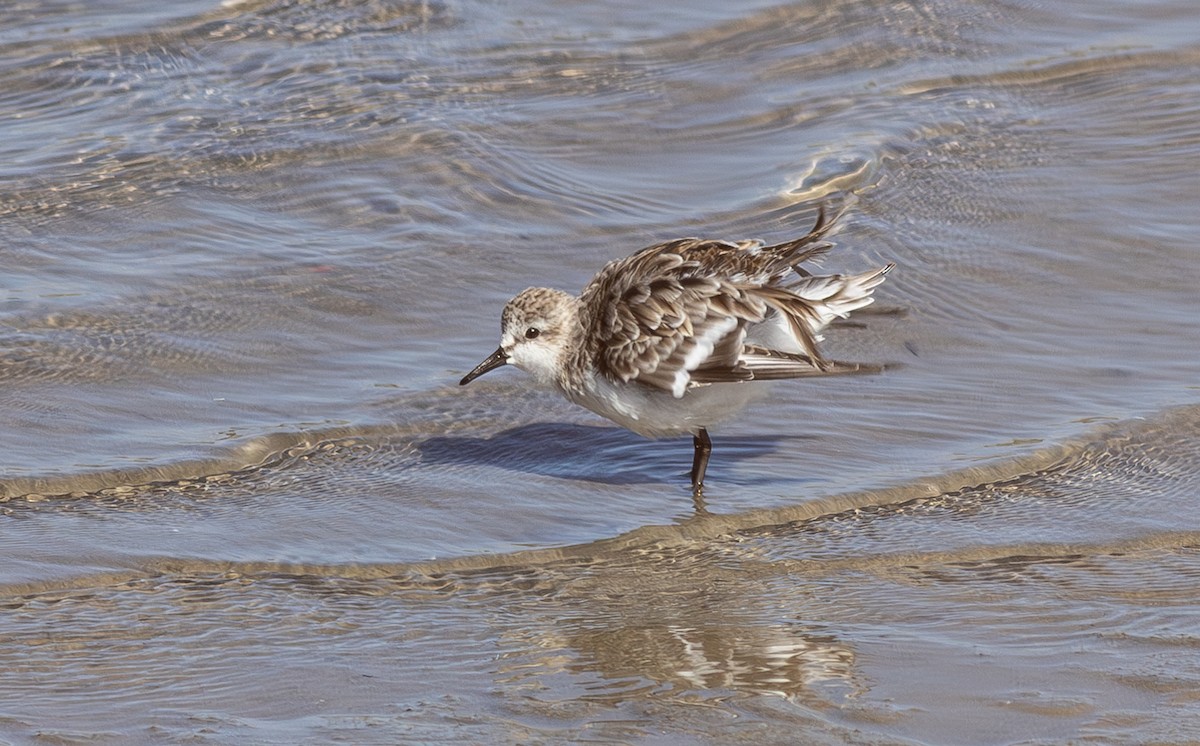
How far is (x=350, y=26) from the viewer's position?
11.8 metres

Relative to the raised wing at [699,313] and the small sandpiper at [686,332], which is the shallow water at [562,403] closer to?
the small sandpiper at [686,332]

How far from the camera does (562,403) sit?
7.60 meters

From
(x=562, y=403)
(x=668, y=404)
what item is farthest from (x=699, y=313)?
(x=562, y=403)

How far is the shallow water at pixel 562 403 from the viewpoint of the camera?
490cm

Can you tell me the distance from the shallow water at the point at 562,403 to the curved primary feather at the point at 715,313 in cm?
44

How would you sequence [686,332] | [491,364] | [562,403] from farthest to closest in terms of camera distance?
[562,403] < [491,364] < [686,332]

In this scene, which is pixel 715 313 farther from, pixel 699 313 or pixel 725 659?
pixel 725 659

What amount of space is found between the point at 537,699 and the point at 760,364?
2075 millimetres

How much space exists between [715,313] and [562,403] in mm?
1235

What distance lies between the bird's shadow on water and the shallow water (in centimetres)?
3

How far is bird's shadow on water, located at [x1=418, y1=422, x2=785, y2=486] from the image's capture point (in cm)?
688

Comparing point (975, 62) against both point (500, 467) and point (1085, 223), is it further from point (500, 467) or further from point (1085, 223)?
point (500, 467)

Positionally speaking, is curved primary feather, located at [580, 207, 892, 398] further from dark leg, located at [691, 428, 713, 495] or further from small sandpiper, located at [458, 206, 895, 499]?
dark leg, located at [691, 428, 713, 495]

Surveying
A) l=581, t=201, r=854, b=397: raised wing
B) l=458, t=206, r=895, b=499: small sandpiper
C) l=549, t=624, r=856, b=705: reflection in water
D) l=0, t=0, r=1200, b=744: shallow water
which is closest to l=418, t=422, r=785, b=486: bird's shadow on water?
l=0, t=0, r=1200, b=744: shallow water
